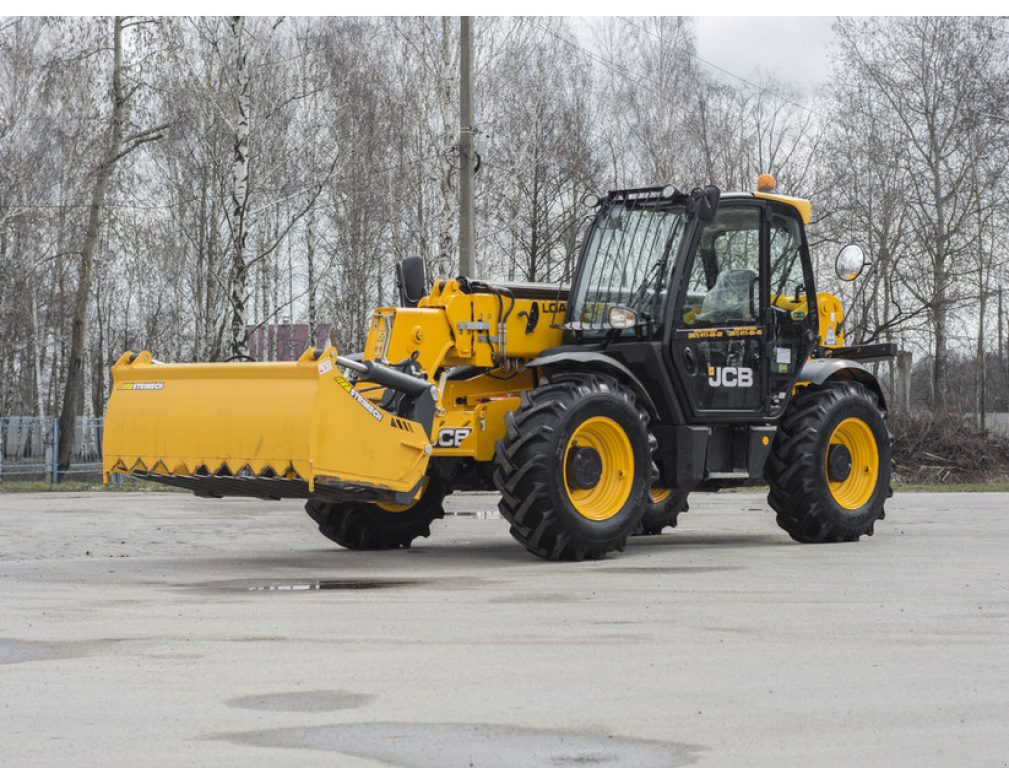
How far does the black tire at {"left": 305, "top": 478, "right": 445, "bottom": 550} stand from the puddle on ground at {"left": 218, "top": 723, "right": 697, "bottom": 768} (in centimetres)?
708

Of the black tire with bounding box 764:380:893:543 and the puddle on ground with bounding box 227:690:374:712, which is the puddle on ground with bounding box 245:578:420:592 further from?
the black tire with bounding box 764:380:893:543

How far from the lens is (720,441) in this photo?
12523 millimetres

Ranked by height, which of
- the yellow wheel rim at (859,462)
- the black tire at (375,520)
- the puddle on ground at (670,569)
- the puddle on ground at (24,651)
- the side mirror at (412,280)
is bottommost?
the puddle on ground at (670,569)

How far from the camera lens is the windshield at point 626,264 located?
12.0 metres

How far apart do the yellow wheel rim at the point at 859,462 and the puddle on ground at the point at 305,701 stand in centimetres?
829

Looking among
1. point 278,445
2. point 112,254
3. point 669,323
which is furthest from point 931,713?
point 112,254

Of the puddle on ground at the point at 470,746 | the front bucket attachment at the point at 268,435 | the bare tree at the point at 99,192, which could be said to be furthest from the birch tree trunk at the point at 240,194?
the puddle on ground at the point at 470,746

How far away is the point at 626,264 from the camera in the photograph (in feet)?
39.9

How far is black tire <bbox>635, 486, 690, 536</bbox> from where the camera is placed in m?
13.6

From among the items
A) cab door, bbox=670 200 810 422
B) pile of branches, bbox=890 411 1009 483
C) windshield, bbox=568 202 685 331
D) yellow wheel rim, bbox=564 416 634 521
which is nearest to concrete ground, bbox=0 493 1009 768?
yellow wheel rim, bbox=564 416 634 521

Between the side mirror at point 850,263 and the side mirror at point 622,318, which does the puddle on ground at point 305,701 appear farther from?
the side mirror at point 850,263

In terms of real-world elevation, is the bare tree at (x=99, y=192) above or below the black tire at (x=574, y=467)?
above

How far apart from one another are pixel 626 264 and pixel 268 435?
144 inches

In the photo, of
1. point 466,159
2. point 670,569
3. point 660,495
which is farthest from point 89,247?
point 670,569
